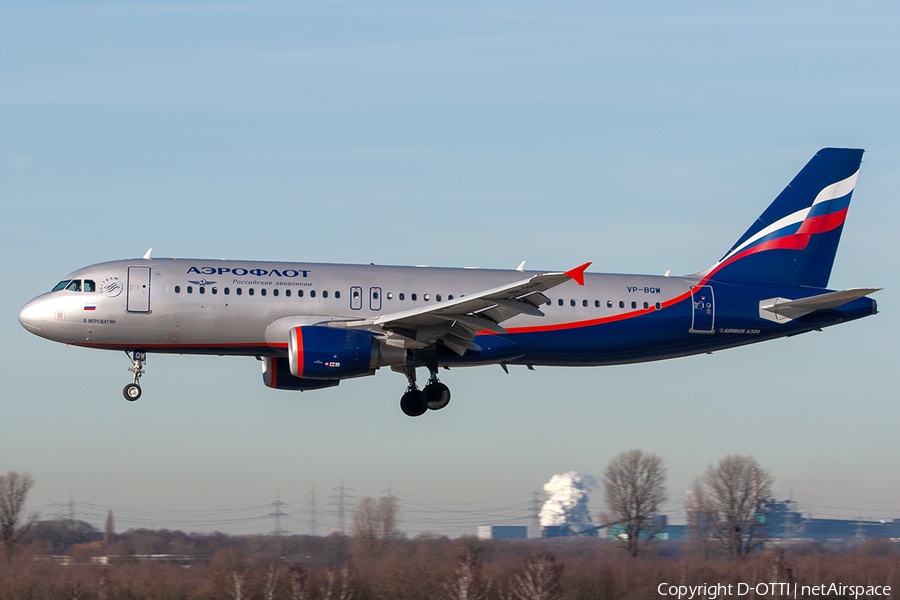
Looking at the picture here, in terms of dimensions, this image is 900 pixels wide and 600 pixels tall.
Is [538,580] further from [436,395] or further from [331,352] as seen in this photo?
[331,352]

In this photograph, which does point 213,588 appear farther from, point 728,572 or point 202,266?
point 728,572

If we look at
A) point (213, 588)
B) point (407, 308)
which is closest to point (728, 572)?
point (407, 308)

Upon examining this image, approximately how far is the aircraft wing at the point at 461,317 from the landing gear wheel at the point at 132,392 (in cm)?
626

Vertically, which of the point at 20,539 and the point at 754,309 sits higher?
the point at 754,309

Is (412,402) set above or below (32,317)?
below

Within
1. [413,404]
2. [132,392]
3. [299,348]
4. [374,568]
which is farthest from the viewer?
[413,404]

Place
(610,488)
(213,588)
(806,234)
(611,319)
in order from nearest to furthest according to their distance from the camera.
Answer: (213,588) < (611,319) < (806,234) < (610,488)

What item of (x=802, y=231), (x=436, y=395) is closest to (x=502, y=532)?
(x=436, y=395)

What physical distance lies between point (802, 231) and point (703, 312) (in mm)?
5597

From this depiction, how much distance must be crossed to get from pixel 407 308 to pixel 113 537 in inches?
439

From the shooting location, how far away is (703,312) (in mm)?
37938

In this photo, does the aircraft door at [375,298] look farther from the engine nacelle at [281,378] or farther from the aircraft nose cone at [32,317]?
the aircraft nose cone at [32,317]

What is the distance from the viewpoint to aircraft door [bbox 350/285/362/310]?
1390 inches

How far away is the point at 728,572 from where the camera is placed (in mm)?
34562
